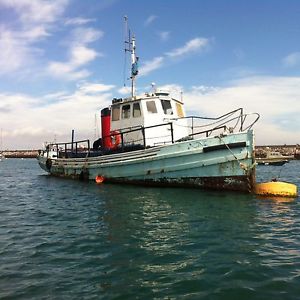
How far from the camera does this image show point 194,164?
16.4m

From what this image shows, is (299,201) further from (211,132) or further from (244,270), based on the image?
(244,270)

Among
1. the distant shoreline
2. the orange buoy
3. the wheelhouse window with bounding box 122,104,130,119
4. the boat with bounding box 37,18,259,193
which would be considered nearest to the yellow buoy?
the boat with bounding box 37,18,259,193

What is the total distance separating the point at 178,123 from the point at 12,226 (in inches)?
455

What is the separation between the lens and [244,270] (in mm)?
6328

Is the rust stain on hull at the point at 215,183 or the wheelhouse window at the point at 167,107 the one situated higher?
the wheelhouse window at the point at 167,107

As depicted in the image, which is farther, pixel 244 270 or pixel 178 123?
pixel 178 123

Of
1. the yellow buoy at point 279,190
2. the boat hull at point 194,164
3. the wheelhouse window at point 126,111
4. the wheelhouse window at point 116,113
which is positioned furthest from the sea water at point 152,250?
the wheelhouse window at point 116,113

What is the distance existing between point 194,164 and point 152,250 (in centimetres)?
912

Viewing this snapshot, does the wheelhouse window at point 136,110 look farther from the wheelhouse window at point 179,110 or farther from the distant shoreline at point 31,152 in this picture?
the distant shoreline at point 31,152

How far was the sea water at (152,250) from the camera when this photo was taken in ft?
18.5

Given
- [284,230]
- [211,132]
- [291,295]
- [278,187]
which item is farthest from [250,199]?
[291,295]

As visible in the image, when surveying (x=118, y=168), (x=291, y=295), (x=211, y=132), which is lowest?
(x=291, y=295)

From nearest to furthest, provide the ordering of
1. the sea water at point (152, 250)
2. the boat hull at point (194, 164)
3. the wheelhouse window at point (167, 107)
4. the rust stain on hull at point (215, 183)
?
the sea water at point (152, 250) → the boat hull at point (194, 164) → the rust stain on hull at point (215, 183) → the wheelhouse window at point (167, 107)

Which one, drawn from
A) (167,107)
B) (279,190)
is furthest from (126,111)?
(279,190)
